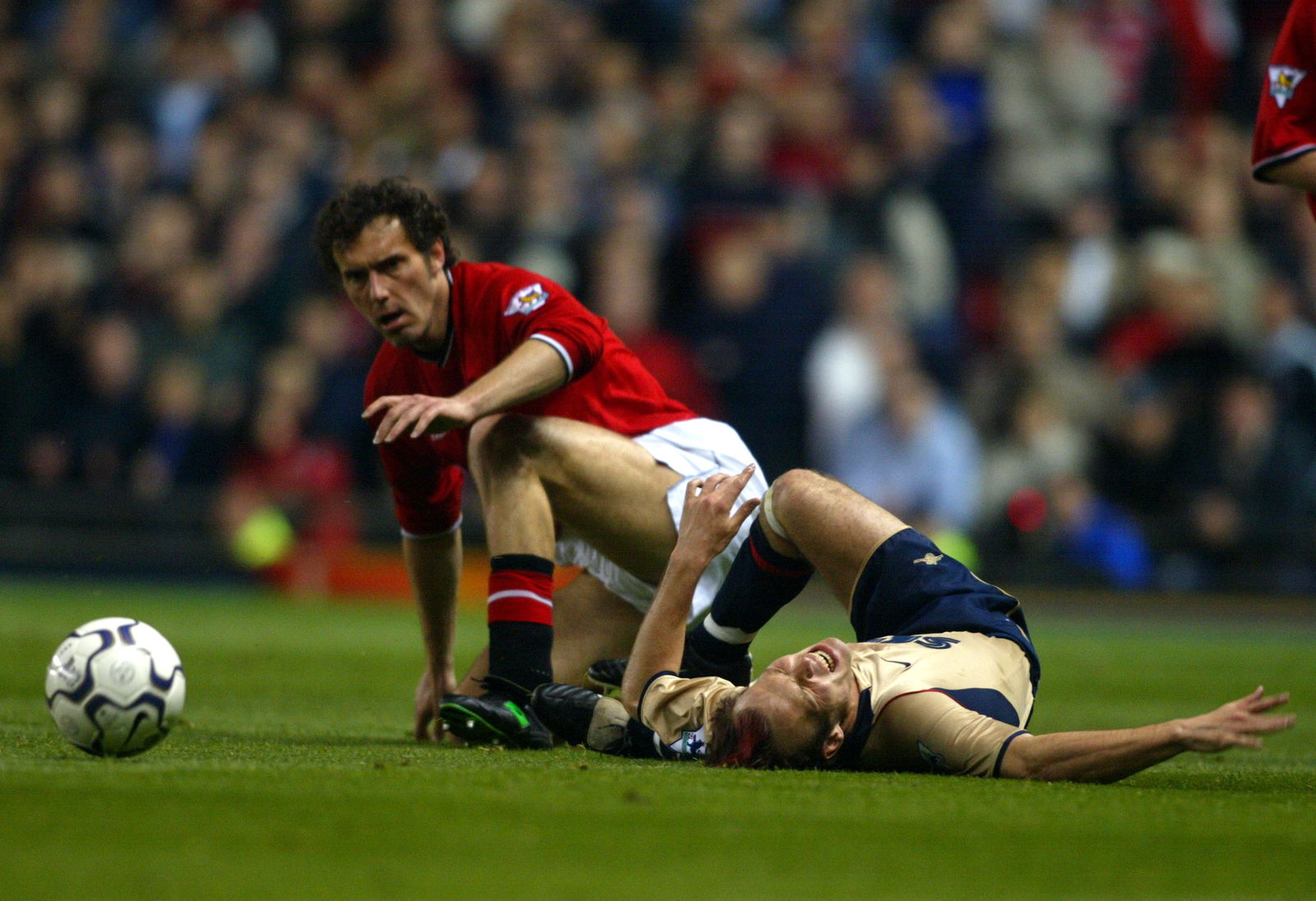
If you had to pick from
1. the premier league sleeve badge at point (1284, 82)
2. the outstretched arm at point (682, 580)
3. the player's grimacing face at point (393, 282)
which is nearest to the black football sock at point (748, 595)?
the outstretched arm at point (682, 580)

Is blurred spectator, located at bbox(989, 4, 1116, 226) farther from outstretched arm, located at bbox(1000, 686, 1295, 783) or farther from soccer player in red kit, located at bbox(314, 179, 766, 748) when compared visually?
outstretched arm, located at bbox(1000, 686, 1295, 783)

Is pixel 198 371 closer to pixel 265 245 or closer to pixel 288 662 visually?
pixel 265 245

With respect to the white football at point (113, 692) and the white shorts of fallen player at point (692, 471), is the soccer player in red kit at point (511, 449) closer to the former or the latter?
the white shorts of fallen player at point (692, 471)

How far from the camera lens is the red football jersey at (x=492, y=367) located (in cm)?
516

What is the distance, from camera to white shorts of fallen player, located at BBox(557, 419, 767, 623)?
5492 millimetres

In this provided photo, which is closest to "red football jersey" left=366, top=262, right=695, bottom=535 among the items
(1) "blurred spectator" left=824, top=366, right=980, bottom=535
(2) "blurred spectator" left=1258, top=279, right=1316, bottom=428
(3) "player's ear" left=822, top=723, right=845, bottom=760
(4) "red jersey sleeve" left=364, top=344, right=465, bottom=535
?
(4) "red jersey sleeve" left=364, top=344, right=465, bottom=535

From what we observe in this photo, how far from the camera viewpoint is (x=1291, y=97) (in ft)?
14.5

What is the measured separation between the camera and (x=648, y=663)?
4.70 metres

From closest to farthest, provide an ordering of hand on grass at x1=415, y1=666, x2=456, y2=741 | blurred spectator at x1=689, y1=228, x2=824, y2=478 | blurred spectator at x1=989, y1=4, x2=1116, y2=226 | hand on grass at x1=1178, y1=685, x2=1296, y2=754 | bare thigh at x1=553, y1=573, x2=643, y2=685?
hand on grass at x1=1178, y1=685, x2=1296, y2=754
hand on grass at x1=415, y1=666, x2=456, y2=741
bare thigh at x1=553, y1=573, x2=643, y2=685
blurred spectator at x1=689, y1=228, x2=824, y2=478
blurred spectator at x1=989, y1=4, x2=1116, y2=226

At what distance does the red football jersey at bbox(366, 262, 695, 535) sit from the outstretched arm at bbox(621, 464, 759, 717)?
24.1 inches

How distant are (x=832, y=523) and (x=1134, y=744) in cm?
118

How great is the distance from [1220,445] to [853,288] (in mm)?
2645

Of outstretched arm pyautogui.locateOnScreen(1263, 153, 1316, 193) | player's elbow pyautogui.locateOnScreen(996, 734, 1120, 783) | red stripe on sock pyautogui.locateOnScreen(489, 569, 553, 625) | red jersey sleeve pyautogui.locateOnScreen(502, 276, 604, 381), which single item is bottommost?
player's elbow pyautogui.locateOnScreen(996, 734, 1120, 783)

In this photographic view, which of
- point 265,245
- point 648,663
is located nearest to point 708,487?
point 648,663
